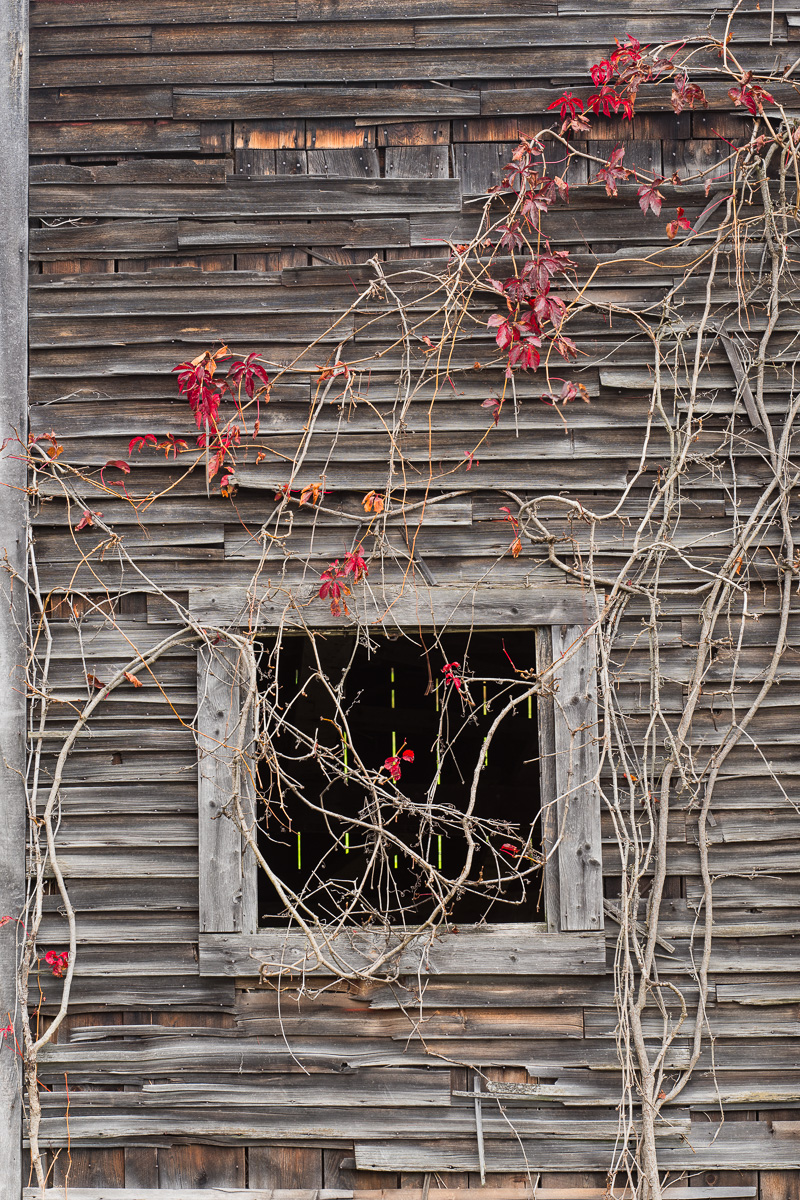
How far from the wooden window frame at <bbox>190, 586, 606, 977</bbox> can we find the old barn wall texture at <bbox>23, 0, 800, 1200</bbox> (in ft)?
0.33

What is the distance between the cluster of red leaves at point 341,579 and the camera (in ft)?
10.9

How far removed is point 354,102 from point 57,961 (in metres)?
3.46

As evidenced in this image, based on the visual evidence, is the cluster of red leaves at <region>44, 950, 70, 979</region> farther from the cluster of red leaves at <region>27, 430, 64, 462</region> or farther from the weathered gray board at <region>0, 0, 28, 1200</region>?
the cluster of red leaves at <region>27, 430, 64, 462</region>

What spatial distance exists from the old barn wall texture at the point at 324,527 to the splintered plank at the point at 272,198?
0.04 feet

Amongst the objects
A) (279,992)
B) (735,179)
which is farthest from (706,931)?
(735,179)

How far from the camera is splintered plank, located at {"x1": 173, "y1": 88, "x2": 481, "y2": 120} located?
3521 mm

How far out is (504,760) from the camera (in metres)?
5.54

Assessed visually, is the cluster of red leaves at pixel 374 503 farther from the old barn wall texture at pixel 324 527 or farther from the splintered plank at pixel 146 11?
the splintered plank at pixel 146 11

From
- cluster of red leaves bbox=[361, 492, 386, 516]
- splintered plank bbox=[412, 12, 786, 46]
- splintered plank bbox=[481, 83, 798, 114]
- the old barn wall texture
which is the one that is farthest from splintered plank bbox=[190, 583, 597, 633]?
splintered plank bbox=[412, 12, 786, 46]

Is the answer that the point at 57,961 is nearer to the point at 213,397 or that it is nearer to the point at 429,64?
the point at 213,397

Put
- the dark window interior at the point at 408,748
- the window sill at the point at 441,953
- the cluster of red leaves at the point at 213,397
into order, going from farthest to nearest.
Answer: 1. the dark window interior at the point at 408,748
2. the cluster of red leaves at the point at 213,397
3. the window sill at the point at 441,953

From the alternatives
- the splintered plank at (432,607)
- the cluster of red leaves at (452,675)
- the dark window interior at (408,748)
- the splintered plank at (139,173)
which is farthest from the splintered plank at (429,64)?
the dark window interior at (408,748)

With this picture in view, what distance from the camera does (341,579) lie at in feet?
11.1

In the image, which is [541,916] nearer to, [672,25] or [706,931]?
[706,931]
